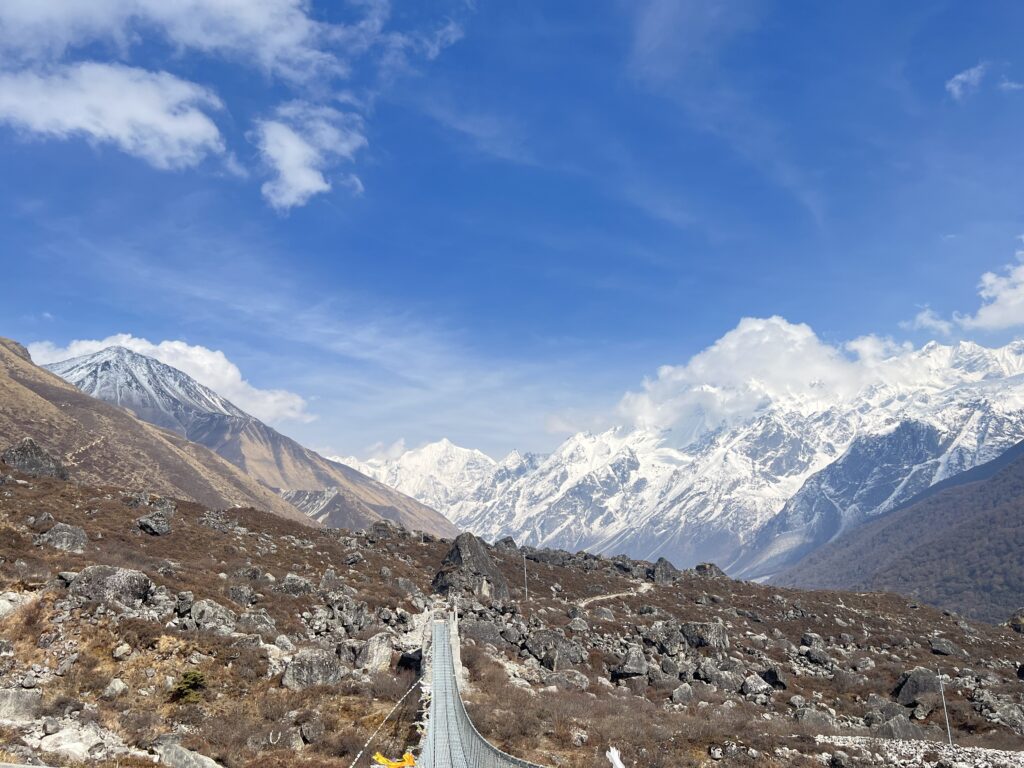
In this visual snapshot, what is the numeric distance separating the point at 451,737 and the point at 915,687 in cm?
4235

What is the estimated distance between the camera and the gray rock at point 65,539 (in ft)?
138

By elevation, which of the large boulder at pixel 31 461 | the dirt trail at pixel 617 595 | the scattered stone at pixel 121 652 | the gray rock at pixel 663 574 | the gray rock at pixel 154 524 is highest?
the large boulder at pixel 31 461

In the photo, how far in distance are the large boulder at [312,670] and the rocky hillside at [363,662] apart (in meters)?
0.12

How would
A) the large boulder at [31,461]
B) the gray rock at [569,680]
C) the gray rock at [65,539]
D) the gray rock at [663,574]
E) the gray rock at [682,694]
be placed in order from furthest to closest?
the gray rock at [663,574] → the large boulder at [31,461] → the gray rock at [682,694] → the gray rock at [569,680] → the gray rock at [65,539]

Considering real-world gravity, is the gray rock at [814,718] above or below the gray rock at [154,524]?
below

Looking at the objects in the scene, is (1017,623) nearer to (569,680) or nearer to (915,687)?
(915,687)

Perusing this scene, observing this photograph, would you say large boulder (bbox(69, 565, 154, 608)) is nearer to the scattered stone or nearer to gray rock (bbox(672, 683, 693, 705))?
the scattered stone

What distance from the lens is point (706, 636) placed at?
64.0 meters

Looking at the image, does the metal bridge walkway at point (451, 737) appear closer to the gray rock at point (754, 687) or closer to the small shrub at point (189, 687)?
the small shrub at point (189, 687)

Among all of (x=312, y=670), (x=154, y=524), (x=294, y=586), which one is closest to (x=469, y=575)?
(x=294, y=586)

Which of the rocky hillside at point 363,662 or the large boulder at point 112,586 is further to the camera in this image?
the large boulder at point 112,586

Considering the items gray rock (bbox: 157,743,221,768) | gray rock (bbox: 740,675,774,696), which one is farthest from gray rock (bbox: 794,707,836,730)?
gray rock (bbox: 157,743,221,768)

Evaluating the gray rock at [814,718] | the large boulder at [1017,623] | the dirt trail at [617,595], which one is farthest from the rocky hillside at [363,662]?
the large boulder at [1017,623]

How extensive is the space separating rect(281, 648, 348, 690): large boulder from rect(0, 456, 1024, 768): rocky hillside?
0.12m
